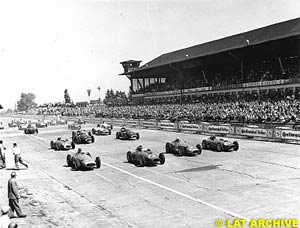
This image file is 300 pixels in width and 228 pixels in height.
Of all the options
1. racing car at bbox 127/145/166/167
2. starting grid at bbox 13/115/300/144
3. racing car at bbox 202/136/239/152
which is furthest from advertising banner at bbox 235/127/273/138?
racing car at bbox 127/145/166/167

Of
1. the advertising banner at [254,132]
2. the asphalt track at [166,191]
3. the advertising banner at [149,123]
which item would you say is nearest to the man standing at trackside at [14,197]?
the asphalt track at [166,191]

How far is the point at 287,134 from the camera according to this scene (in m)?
30.0

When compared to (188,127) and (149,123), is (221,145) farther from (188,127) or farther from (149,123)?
(149,123)

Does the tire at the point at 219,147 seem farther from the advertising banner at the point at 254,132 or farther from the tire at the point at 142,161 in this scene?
the tire at the point at 142,161

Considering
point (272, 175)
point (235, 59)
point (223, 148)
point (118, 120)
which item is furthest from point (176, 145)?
point (118, 120)

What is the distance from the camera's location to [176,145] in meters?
26.3

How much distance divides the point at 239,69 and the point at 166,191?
43.0 meters

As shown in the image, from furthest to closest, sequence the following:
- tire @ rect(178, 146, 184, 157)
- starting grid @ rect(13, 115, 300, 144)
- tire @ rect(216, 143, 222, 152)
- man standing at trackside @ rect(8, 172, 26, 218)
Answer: starting grid @ rect(13, 115, 300, 144), tire @ rect(216, 143, 222, 152), tire @ rect(178, 146, 184, 157), man standing at trackside @ rect(8, 172, 26, 218)

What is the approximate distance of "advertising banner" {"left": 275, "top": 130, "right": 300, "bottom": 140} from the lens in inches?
1145

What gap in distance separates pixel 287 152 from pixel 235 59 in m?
30.9

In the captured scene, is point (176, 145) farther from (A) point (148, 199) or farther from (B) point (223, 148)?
(A) point (148, 199)

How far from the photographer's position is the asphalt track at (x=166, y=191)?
12641 mm

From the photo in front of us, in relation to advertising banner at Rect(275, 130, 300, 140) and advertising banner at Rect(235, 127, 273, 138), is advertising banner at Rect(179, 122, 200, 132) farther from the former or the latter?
advertising banner at Rect(275, 130, 300, 140)

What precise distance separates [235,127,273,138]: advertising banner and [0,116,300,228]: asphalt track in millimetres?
5418
